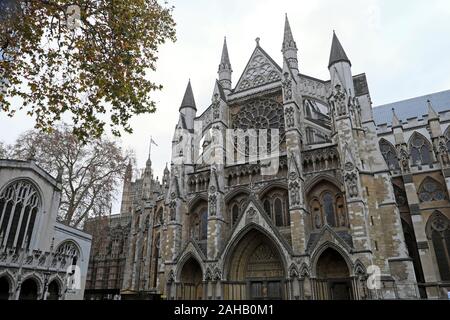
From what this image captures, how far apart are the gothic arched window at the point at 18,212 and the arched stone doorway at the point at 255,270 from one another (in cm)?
1280

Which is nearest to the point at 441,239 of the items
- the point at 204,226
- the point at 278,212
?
the point at 278,212

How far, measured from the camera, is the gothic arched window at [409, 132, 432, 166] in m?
28.5

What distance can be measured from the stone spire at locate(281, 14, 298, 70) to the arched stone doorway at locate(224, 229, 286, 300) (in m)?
13.6

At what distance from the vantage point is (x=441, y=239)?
76.5 feet

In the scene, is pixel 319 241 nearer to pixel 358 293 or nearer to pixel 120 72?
pixel 358 293

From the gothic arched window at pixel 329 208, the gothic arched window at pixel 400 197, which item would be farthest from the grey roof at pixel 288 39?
the gothic arched window at pixel 400 197

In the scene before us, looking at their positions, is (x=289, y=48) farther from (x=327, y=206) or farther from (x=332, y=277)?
(x=332, y=277)

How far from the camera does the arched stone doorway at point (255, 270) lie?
1900 cm

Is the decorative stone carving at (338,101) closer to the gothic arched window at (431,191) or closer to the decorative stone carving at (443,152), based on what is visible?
the decorative stone carving at (443,152)

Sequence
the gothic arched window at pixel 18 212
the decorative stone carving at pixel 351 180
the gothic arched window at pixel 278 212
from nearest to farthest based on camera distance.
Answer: the decorative stone carving at pixel 351 180
the gothic arched window at pixel 18 212
the gothic arched window at pixel 278 212

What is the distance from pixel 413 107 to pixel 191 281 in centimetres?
3064

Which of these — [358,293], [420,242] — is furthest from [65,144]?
[420,242]

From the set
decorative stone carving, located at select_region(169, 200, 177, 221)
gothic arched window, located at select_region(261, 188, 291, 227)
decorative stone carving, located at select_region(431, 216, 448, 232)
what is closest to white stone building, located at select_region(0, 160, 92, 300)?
decorative stone carving, located at select_region(169, 200, 177, 221)

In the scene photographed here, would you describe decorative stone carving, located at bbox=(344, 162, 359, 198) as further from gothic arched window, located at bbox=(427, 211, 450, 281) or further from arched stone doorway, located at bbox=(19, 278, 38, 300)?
arched stone doorway, located at bbox=(19, 278, 38, 300)
